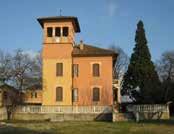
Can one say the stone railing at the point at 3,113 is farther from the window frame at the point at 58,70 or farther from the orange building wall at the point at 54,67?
A: the window frame at the point at 58,70

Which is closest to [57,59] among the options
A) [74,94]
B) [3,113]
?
[74,94]

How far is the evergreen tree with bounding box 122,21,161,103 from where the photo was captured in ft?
168

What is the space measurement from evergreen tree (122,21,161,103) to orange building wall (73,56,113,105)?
5326mm

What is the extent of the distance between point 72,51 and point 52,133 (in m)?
23.6

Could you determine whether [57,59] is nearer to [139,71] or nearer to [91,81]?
[91,81]

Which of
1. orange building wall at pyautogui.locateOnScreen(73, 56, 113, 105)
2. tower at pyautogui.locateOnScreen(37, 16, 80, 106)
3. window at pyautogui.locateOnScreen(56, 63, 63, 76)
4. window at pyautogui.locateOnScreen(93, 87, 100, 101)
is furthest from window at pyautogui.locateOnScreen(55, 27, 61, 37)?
window at pyautogui.locateOnScreen(93, 87, 100, 101)

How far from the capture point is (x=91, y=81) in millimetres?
46500

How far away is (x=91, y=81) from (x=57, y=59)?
4.98 metres

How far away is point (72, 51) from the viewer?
47.6 m

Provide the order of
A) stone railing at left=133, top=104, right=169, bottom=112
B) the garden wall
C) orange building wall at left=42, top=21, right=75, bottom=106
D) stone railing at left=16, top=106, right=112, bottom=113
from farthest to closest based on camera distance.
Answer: orange building wall at left=42, top=21, right=75, bottom=106, stone railing at left=16, top=106, right=112, bottom=113, the garden wall, stone railing at left=133, top=104, right=169, bottom=112

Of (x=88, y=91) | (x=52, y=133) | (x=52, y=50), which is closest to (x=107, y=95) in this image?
(x=88, y=91)

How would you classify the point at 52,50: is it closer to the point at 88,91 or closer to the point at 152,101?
the point at 88,91

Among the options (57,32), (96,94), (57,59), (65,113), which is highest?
(57,32)

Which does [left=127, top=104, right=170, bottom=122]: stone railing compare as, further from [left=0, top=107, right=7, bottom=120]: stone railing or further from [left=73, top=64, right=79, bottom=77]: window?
[left=0, top=107, right=7, bottom=120]: stone railing
